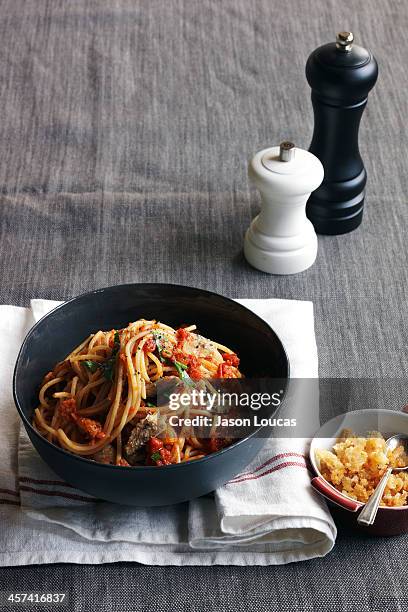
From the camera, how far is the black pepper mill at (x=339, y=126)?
171cm

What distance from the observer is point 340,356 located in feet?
5.16

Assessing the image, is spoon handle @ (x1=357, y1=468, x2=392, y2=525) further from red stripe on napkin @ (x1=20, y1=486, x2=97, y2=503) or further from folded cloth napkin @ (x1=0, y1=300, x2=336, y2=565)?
red stripe on napkin @ (x1=20, y1=486, x2=97, y2=503)

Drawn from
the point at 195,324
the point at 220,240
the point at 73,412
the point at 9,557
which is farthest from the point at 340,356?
the point at 9,557

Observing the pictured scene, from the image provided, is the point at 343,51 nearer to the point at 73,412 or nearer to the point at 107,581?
the point at 73,412

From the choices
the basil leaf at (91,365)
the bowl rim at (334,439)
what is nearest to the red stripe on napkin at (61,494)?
the basil leaf at (91,365)

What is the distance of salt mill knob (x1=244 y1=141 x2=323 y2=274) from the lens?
1.66 metres

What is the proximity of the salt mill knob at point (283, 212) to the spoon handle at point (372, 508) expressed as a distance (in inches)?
25.3

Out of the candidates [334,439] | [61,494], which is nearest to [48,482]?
[61,494]

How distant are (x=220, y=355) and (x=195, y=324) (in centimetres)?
13

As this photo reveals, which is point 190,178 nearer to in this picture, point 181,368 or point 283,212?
point 283,212

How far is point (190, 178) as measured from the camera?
2.00 metres

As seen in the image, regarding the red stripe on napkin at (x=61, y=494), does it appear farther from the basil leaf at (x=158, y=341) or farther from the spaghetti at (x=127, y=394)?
the basil leaf at (x=158, y=341)

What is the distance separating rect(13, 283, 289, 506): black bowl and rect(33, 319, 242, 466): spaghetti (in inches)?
1.6

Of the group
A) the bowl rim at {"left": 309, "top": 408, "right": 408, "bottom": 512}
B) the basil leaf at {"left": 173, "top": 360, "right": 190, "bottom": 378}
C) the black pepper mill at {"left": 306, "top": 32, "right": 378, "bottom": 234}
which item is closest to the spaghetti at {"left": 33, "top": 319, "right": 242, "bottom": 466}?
the basil leaf at {"left": 173, "top": 360, "right": 190, "bottom": 378}
